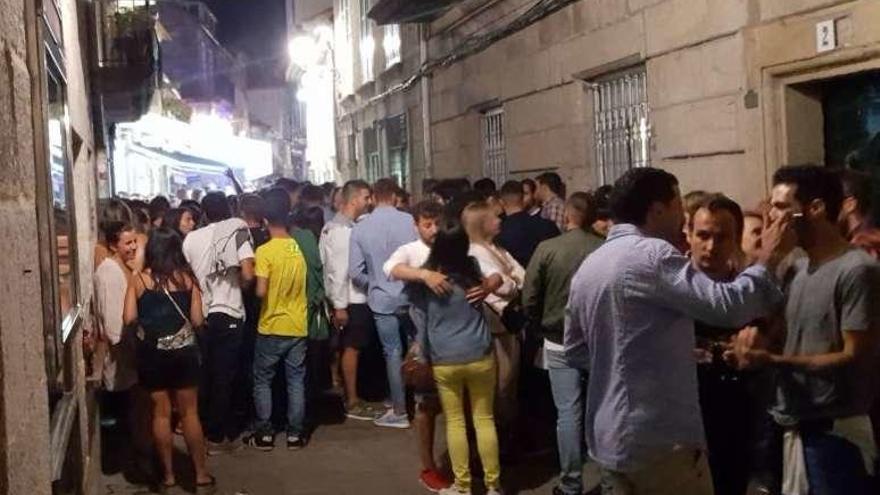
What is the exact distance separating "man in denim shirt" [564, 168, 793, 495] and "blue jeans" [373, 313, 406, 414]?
16.3ft

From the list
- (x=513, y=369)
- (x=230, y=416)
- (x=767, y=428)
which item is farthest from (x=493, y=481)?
(x=230, y=416)

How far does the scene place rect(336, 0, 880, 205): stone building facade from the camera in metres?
7.84

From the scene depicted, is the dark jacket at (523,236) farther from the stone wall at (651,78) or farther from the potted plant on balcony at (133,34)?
the potted plant on balcony at (133,34)

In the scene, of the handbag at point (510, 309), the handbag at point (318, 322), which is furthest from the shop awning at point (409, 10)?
the handbag at point (510, 309)

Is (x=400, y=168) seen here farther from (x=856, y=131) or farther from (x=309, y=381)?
(x=856, y=131)

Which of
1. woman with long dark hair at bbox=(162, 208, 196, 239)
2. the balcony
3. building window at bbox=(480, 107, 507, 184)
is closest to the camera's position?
woman with long dark hair at bbox=(162, 208, 196, 239)

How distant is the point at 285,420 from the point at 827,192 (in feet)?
20.2

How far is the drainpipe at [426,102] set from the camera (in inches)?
680

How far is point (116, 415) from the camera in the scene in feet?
31.7

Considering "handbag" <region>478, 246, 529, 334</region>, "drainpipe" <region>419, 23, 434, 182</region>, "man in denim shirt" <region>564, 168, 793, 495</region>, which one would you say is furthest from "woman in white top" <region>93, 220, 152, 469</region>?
→ "drainpipe" <region>419, 23, 434, 182</region>

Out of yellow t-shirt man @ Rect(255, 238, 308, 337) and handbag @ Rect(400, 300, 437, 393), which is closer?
handbag @ Rect(400, 300, 437, 393)

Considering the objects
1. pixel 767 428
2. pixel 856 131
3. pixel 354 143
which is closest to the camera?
pixel 767 428

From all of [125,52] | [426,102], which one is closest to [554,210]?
[125,52]

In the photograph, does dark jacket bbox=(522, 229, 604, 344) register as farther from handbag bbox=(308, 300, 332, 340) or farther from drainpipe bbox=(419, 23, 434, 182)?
drainpipe bbox=(419, 23, 434, 182)
